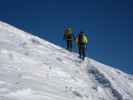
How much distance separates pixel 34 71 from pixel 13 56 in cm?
208

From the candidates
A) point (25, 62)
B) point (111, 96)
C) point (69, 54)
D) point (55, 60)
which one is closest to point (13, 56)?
point (25, 62)

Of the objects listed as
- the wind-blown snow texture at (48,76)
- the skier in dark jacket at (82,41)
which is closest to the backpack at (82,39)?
the skier in dark jacket at (82,41)

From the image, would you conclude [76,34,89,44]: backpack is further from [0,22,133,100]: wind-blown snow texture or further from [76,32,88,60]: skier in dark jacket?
[0,22,133,100]: wind-blown snow texture

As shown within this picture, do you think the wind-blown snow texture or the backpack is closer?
the wind-blown snow texture

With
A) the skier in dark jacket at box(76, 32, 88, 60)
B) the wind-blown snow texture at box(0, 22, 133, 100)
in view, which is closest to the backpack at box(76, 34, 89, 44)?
the skier in dark jacket at box(76, 32, 88, 60)

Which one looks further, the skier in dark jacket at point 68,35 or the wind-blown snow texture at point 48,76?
the skier in dark jacket at point 68,35

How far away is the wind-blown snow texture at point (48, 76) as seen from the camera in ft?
45.1

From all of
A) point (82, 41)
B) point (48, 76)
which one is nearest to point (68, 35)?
point (82, 41)

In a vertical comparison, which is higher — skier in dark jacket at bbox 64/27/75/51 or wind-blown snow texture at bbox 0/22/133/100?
skier in dark jacket at bbox 64/27/75/51

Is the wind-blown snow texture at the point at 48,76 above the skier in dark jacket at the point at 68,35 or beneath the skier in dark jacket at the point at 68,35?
beneath

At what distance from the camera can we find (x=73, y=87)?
694 inches

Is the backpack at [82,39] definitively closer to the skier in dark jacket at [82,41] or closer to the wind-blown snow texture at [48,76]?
the skier in dark jacket at [82,41]

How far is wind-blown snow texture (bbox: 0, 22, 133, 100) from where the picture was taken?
1375 centimetres

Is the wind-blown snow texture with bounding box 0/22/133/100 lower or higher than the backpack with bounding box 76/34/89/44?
lower
